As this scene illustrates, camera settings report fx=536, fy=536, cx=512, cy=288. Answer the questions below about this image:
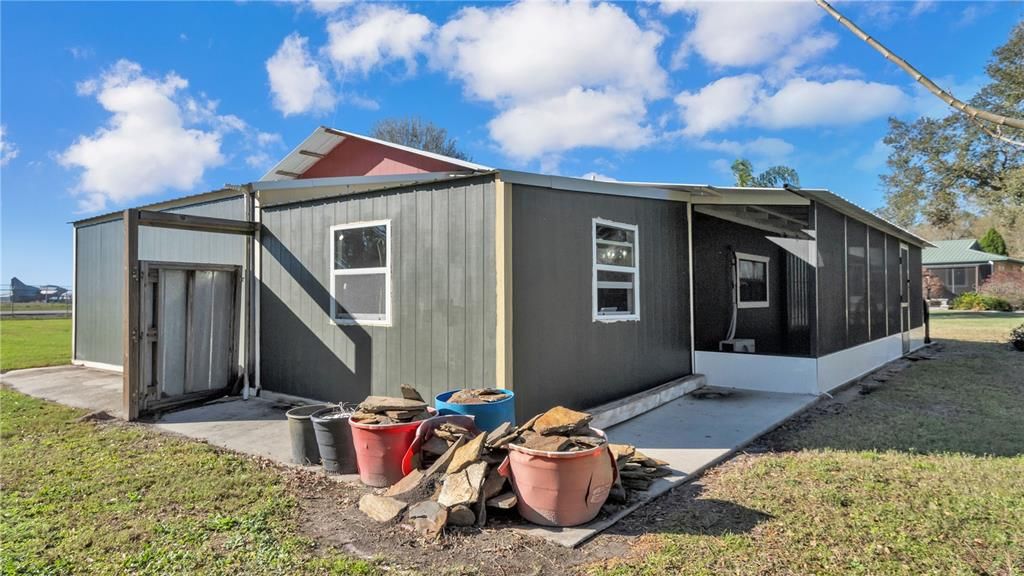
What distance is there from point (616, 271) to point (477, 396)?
7.45 feet

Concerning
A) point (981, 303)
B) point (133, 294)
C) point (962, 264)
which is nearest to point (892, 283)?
point (133, 294)

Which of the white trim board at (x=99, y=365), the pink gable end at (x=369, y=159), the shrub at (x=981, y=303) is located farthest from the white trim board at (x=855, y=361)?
the shrub at (x=981, y=303)

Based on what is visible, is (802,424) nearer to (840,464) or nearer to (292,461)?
(840,464)

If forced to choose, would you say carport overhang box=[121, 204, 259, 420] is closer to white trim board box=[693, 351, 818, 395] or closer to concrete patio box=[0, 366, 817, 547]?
concrete patio box=[0, 366, 817, 547]

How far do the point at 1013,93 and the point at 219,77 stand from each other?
23465mm

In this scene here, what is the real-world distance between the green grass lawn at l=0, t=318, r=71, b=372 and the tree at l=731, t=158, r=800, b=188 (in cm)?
2461

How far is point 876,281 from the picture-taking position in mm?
8984

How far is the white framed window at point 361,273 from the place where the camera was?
539 centimetres

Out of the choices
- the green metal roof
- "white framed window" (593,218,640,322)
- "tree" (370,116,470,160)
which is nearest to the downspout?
"white framed window" (593,218,640,322)

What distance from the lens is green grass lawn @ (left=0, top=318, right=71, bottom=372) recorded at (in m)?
9.80

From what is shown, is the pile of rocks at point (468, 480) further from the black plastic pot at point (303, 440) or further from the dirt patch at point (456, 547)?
the black plastic pot at point (303, 440)

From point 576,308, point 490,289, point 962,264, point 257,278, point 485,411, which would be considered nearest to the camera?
point 485,411

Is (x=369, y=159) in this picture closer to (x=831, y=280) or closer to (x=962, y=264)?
(x=831, y=280)

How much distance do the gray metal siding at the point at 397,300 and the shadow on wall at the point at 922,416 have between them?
9.32 ft
